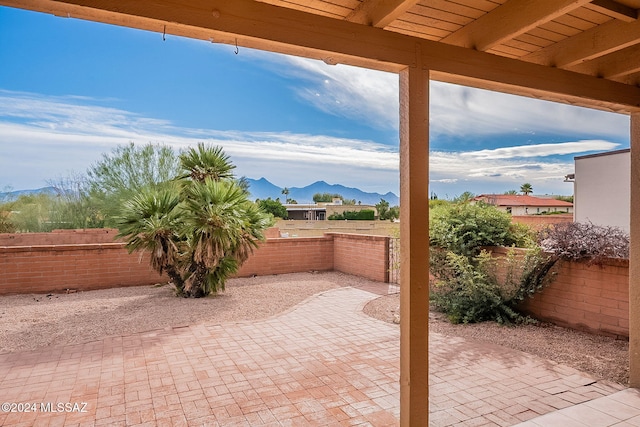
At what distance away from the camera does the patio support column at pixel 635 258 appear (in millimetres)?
3145

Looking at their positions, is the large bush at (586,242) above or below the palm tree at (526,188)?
below

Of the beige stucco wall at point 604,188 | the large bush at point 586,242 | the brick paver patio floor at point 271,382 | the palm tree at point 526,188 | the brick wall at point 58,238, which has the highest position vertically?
the palm tree at point 526,188

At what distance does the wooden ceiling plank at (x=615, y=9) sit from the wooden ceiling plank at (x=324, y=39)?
1.59ft

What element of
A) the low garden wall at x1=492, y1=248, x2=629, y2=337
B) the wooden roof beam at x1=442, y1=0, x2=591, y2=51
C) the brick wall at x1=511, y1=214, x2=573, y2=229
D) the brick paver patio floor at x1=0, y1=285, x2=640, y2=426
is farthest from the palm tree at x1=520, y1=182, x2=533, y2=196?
the wooden roof beam at x1=442, y1=0, x2=591, y2=51

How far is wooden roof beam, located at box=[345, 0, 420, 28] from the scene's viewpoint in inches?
72.3

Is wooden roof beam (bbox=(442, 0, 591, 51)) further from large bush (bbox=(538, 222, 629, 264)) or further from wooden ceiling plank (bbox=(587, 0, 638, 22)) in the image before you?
large bush (bbox=(538, 222, 629, 264))

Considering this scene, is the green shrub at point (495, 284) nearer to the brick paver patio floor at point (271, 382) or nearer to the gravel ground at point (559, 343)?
the gravel ground at point (559, 343)

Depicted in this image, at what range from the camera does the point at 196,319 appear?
559 centimetres

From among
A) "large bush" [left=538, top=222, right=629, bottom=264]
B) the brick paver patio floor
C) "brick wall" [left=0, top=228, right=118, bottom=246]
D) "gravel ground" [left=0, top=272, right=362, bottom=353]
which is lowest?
"gravel ground" [left=0, top=272, right=362, bottom=353]

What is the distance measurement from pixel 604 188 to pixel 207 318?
12771mm

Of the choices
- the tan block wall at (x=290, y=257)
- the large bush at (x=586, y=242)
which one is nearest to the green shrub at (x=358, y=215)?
the tan block wall at (x=290, y=257)

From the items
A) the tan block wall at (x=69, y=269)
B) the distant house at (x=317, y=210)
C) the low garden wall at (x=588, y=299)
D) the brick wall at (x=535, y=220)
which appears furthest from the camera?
the distant house at (x=317, y=210)

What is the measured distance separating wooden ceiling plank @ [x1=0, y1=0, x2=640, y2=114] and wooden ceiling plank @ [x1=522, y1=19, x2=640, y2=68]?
10cm

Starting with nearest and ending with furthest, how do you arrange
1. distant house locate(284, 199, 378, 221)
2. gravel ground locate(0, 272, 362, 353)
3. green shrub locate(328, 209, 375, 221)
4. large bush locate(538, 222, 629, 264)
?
large bush locate(538, 222, 629, 264), gravel ground locate(0, 272, 362, 353), green shrub locate(328, 209, 375, 221), distant house locate(284, 199, 378, 221)
